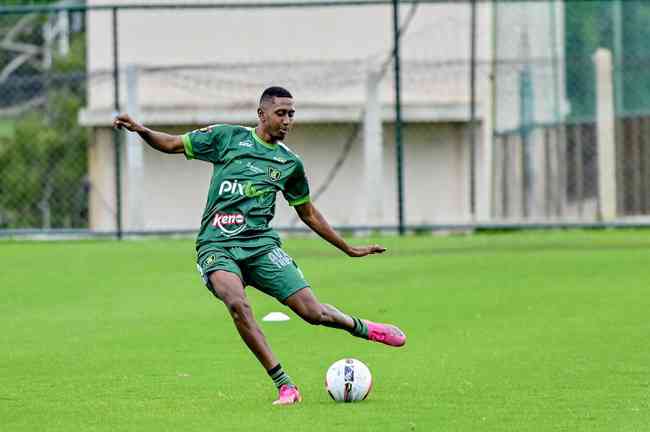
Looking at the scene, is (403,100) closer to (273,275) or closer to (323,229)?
(323,229)

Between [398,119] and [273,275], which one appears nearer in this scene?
[273,275]

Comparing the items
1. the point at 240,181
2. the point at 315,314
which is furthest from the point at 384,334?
the point at 240,181

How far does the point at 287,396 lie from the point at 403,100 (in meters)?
19.0

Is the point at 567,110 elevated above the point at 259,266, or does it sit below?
above

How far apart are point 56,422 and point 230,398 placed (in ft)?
4.07

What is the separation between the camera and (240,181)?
31.4 ft

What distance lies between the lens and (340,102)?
27.8 m

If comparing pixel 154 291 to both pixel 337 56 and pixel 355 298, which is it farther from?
pixel 337 56

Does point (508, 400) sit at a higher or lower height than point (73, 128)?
lower

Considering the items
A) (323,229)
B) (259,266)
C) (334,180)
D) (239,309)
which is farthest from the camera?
(334,180)

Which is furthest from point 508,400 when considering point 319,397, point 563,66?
point 563,66

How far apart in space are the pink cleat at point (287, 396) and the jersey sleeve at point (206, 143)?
1.63 meters

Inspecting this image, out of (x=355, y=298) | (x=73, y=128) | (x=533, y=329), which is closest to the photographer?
(x=533, y=329)

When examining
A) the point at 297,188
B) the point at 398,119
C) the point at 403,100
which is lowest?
the point at 297,188
